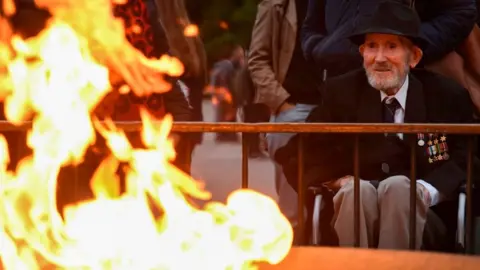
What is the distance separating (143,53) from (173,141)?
73cm

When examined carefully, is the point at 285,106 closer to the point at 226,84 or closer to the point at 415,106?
the point at 415,106

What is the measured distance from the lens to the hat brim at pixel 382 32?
4.89 meters

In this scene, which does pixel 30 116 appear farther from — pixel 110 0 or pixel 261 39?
pixel 261 39

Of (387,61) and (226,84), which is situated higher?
(226,84)

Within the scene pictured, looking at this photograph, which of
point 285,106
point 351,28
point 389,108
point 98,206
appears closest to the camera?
point 98,206

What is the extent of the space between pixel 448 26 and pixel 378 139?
0.80 meters

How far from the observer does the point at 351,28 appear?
5.32m

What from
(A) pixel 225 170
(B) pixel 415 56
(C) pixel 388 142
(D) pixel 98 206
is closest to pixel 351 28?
(B) pixel 415 56

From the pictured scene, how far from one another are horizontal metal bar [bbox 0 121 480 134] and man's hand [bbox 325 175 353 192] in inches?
22.4

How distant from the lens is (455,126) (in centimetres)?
418

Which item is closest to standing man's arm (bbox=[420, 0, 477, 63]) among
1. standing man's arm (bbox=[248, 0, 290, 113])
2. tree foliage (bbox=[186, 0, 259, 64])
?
standing man's arm (bbox=[248, 0, 290, 113])

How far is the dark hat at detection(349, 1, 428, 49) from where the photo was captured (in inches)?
193

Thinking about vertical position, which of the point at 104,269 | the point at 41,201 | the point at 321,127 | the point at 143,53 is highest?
the point at 143,53

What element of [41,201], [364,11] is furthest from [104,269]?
[364,11]
